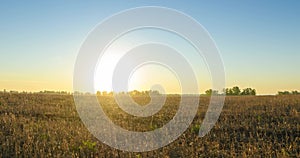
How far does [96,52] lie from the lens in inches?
429

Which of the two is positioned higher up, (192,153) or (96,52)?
(96,52)

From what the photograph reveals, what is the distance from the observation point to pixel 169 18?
12039 millimetres

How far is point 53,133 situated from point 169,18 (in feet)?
18.3

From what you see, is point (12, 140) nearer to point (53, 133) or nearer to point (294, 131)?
point (53, 133)

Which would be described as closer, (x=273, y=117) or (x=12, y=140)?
(x=12, y=140)

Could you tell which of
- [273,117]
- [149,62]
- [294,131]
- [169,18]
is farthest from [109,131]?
[273,117]

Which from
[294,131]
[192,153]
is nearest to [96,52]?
[192,153]

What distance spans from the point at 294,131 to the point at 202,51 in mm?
4023

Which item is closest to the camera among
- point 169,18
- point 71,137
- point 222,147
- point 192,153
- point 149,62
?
point 192,153

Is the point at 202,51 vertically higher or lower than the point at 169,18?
lower

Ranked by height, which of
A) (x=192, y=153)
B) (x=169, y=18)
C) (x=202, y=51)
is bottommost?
(x=192, y=153)

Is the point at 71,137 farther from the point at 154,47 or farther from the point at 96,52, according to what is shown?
the point at 154,47

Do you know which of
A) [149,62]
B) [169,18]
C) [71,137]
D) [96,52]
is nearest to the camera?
[71,137]

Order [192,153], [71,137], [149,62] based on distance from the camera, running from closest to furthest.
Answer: [192,153], [71,137], [149,62]
